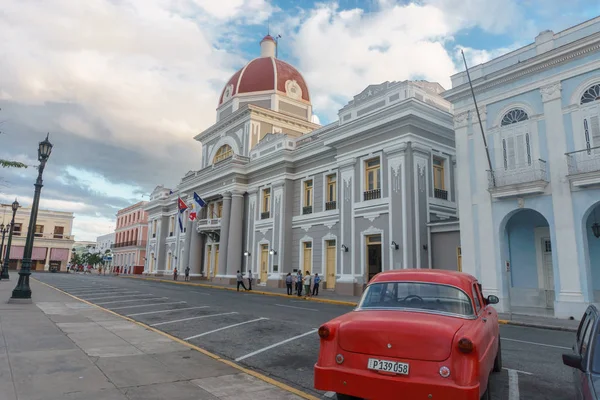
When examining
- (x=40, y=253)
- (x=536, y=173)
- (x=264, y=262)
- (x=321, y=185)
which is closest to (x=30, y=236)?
(x=321, y=185)

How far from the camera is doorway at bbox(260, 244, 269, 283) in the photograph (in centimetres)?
3139

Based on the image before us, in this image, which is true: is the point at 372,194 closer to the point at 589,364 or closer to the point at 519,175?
the point at 519,175

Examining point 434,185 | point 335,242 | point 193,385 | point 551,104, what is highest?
point 551,104

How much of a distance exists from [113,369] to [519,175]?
51.1ft

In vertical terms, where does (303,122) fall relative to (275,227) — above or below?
above

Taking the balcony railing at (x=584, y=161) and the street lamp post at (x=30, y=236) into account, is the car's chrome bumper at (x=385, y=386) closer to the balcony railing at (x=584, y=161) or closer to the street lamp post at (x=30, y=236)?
the balcony railing at (x=584, y=161)

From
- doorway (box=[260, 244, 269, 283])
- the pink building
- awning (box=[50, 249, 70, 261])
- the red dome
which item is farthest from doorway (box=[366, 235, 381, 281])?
awning (box=[50, 249, 70, 261])

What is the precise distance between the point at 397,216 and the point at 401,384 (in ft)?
58.3

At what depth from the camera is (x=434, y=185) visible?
2280 centimetres

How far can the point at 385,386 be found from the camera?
4.18 meters

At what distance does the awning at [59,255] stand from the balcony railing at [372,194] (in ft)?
220

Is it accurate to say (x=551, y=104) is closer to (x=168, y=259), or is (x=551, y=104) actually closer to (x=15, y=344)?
(x=15, y=344)

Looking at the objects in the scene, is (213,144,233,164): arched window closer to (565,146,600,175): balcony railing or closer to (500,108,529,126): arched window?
(500,108,529,126): arched window

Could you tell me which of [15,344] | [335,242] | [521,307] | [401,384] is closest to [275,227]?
[335,242]
